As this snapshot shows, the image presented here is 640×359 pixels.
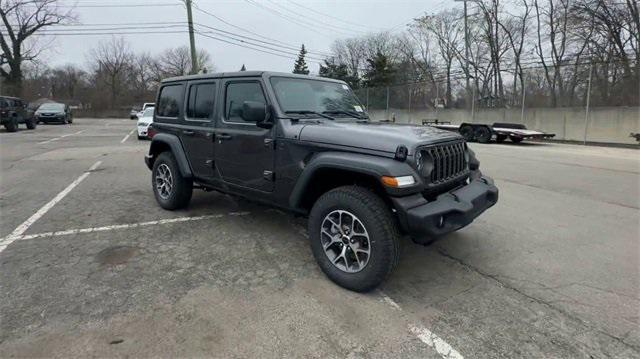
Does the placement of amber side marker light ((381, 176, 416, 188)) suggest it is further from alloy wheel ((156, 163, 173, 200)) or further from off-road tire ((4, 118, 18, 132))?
off-road tire ((4, 118, 18, 132))

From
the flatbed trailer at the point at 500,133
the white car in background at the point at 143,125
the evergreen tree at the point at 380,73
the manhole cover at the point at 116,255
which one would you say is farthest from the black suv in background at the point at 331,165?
the evergreen tree at the point at 380,73

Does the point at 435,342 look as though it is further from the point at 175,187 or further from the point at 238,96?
the point at 175,187

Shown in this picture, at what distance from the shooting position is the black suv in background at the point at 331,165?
3.26 metres

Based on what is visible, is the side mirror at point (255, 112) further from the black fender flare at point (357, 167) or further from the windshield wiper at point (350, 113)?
the windshield wiper at point (350, 113)

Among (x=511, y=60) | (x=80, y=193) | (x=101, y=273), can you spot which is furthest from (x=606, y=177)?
(x=511, y=60)

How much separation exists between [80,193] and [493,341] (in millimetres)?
6887

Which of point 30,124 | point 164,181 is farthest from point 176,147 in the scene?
point 30,124

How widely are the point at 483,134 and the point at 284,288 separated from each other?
17.5 m

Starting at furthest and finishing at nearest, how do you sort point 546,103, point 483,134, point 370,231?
point 546,103 → point 483,134 → point 370,231

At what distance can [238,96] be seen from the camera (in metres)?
4.64

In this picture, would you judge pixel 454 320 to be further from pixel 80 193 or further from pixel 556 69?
pixel 556 69

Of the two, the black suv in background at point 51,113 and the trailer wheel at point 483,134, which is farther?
the black suv in background at point 51,113

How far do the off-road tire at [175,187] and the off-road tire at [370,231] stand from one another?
8.79 ft

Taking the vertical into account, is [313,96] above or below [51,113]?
below
